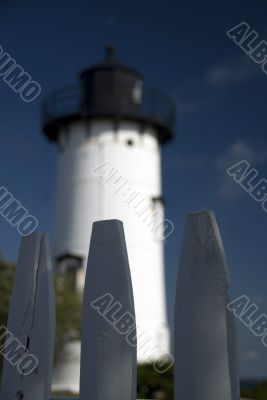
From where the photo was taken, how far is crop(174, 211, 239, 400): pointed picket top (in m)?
5.18

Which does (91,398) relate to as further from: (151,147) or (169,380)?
(151,147)

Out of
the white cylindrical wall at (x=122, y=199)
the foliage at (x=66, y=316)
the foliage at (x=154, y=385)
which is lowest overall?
the foliage at (x=154, y=385)

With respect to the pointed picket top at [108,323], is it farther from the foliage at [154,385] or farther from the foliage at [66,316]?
the foliage at [66,316]

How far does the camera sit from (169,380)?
59.2ft

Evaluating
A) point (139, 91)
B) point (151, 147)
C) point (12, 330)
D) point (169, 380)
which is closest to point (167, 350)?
point (169, 380)

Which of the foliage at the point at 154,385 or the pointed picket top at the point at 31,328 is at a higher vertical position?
the foliage at the point at 154,385

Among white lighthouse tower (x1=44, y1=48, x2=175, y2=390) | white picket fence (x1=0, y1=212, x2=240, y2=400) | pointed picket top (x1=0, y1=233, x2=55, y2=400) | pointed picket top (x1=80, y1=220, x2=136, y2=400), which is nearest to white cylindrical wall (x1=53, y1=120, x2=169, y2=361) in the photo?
white lighthouse tower (x1=44, y1=48, x2=175, y2=390)

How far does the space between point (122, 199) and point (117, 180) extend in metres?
0.98

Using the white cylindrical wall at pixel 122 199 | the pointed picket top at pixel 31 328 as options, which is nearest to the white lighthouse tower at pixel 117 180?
the white cylindrical wall at pixel 122 199

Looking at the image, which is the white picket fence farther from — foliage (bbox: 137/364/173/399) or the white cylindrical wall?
the white cylindrical wall

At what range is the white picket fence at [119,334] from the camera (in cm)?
520

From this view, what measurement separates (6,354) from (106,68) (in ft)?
70.6

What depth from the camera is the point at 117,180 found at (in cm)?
2417

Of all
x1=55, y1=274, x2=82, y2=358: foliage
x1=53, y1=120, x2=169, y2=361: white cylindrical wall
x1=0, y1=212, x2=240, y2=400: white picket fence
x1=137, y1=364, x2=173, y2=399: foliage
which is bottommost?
x1=0, y1=212, x2=240, y2=400: white picket fence
